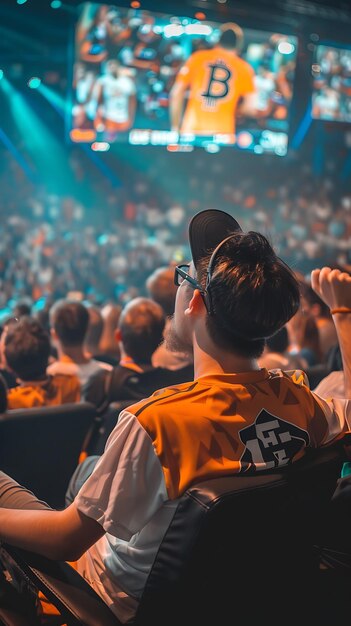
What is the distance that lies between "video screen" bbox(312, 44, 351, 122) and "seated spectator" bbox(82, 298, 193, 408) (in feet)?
22.5

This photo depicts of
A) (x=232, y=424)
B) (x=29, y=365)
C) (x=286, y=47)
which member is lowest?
(x=29, y=365)

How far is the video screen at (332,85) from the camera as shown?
887cm

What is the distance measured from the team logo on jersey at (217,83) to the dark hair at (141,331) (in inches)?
228

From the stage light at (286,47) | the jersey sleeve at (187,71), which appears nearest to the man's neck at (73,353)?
the jersey sleeve at (187,71)

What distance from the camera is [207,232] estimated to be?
140 cm

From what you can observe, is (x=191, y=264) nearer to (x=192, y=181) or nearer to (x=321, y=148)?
(x=192, y=181)

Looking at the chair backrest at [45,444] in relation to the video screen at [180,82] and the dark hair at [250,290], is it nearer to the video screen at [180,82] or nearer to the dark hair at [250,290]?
the dark hair at [250,290]

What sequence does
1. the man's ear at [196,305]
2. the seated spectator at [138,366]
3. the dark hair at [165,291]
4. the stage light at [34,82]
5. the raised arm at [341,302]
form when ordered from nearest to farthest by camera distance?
the man's ear at [196,305]
the raised arm at [341,302]
the seated spectator at [138,366]
the dark hair at [165,291]
the stage light at [34,82]

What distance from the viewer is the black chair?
3.69 ft

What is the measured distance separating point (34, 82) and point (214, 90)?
348 centimetres

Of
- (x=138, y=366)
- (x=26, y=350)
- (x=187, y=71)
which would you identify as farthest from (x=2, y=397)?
(x=187, y=71)

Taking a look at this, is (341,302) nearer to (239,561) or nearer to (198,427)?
(198,427)

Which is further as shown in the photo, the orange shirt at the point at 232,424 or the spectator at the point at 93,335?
the spectator at the point at 93,335

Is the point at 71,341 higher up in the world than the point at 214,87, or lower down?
lower down
